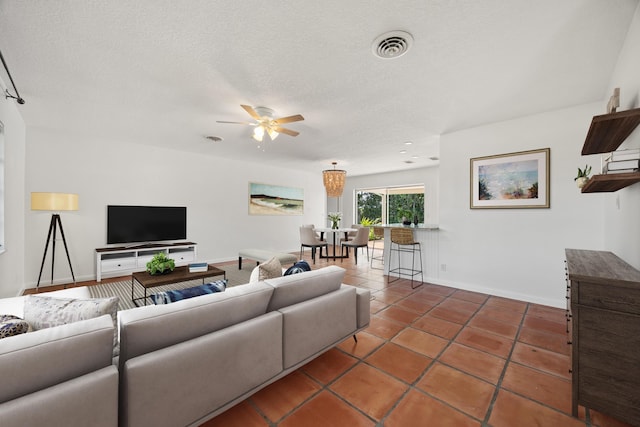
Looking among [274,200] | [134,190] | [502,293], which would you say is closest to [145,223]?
[134,190]

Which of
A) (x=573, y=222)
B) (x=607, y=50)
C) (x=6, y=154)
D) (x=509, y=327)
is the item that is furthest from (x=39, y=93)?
(x=573, y=222)

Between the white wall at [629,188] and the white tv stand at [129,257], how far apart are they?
583 cm

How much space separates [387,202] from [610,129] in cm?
673

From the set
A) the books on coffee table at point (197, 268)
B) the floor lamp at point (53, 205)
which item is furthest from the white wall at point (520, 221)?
the floor lamp at point (53, 205)

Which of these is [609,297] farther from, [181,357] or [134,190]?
[134,190]

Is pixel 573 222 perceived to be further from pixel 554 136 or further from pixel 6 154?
pixel 6 154

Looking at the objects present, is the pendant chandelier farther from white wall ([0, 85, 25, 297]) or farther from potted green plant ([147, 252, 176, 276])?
white wall ([0, 85, 25, 297])

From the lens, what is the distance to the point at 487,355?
7.22 ft

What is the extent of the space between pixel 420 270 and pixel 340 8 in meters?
3.95

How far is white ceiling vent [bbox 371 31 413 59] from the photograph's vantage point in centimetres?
191

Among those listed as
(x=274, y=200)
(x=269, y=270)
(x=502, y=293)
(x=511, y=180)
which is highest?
(x=511, y=180)

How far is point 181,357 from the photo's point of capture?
1291 millimetres

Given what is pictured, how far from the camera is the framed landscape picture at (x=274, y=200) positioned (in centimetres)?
679

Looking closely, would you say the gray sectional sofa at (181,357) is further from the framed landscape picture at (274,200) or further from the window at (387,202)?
the window at (387,202)
